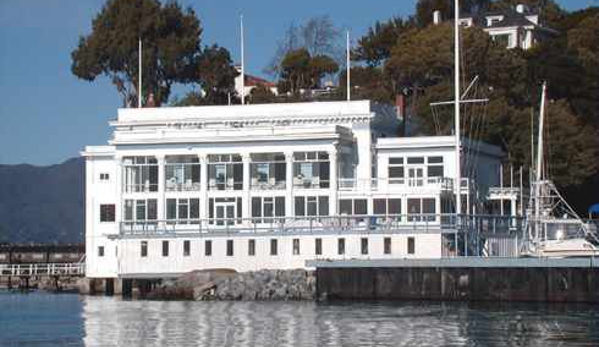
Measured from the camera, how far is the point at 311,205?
8350 centimetres

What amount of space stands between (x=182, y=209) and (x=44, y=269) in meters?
20.2

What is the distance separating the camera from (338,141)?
274ft

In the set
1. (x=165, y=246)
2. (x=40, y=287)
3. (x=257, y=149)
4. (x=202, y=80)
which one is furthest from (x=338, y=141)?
(x=202, y=80)

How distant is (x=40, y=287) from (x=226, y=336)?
4711 cm

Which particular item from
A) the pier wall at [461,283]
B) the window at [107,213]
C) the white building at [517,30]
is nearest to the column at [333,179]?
the pier wall at [461,283]

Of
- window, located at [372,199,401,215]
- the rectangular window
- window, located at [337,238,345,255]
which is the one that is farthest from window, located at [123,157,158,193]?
the rectangular window

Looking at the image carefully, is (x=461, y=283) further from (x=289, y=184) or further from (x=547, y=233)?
(x=289, y=184)

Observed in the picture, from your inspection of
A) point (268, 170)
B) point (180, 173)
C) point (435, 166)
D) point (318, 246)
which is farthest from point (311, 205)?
point (180, 173)

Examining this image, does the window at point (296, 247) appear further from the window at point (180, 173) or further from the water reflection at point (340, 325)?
the window at point (180, 173)

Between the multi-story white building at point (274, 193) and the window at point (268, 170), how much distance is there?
0.05 meters

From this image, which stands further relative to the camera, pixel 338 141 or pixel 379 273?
pixel 338 141

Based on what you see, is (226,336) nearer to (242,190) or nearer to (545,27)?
(242,190)

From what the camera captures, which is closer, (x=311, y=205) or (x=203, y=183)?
(x=311, y=205)

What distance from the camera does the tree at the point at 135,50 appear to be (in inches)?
4641
